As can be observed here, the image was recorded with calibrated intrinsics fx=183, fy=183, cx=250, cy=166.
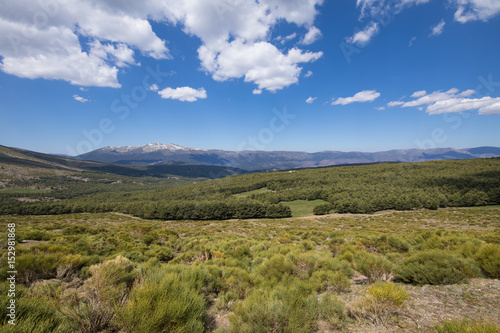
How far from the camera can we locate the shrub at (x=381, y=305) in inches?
160

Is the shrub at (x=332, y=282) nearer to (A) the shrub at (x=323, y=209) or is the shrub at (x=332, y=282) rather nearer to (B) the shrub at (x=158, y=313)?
(B) the shrub at (x=158, y=313)

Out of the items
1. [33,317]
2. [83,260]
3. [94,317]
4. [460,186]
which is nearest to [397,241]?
[94,317]

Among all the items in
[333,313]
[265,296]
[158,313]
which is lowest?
[333,313]

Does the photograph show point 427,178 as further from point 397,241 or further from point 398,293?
point 398,293

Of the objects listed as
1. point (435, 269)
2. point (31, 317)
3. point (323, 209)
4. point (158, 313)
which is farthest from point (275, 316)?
point (323, 209)

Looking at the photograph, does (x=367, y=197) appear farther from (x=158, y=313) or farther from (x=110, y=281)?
(x=158, y=313)

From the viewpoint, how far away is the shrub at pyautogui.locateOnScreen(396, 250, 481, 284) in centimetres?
A: 550

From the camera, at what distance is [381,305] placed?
4109mm

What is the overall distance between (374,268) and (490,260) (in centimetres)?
353

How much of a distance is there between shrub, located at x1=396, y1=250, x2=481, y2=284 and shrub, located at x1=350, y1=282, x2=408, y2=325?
2.32 metres

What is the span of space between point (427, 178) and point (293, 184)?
55.2 m

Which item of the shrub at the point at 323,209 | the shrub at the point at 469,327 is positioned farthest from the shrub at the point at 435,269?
the shrub at the point at 323,209

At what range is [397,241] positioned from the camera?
405 inches

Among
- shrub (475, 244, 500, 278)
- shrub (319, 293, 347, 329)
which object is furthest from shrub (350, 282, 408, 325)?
shrub (475, 244, 500, 278)
